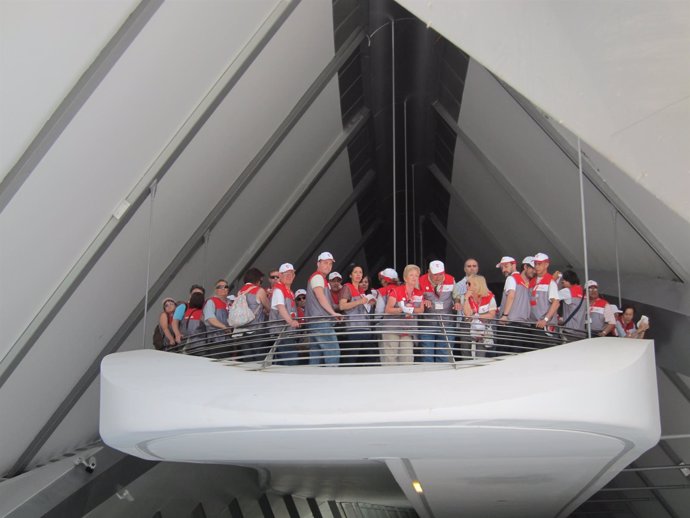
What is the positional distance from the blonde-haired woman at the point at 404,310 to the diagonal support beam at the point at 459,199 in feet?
36.6

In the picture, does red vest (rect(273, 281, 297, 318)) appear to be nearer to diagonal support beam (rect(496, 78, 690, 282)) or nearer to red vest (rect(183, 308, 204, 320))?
red vest (rect(183, 308, 204, 320))

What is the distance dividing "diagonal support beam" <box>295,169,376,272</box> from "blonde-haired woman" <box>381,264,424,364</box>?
11220 millimetres

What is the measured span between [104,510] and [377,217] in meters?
14.5

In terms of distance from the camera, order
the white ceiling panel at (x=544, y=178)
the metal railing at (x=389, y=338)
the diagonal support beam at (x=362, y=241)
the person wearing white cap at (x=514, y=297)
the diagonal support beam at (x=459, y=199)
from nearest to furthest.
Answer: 1. the metal railing at (x=389, y=338)
2. the person wearing white cap at (x=514, y=297)
3. the white ceiling panel at (x=544, y=178)
4. the diagonal support beam at (x=459, y=199)
5. the diagonal support beam at (x=362, y=241)

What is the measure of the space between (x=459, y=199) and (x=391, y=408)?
44.2 ft

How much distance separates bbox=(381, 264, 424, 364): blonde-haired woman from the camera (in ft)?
29.3

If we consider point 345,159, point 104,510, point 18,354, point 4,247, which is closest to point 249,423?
point 4,247

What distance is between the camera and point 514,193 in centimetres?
1606

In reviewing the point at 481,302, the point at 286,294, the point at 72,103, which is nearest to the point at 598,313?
the point at 481,302

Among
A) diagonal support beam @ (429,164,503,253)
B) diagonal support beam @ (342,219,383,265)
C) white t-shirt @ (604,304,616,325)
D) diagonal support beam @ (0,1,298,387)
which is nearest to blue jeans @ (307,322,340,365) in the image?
diagonal support beam @ (0,1,298,387)

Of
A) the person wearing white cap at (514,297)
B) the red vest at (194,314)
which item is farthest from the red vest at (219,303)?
the person wearing white cap at (514,297)

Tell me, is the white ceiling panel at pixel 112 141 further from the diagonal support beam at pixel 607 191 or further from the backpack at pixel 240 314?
the diagonal support beam at pixel 607 191

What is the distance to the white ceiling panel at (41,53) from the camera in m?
7.19

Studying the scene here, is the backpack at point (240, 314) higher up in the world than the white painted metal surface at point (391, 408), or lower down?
higher up
